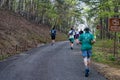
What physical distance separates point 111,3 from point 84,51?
1737 centimetres

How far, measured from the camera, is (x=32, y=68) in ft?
47.3

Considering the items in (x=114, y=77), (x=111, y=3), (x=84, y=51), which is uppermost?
(x=111, y=3)

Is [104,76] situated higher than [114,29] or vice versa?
[114,29]

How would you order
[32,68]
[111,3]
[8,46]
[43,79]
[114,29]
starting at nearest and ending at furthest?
[43,79], [32,68], [114,29], [8,46], [111,3]

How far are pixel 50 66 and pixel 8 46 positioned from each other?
28.4 feet

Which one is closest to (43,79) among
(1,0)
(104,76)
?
(104,76)

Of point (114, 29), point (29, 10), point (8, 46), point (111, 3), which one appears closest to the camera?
point (114, 29)

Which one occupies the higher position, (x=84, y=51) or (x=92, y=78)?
(x=84, y=51)

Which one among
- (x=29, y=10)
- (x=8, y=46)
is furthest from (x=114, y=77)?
(x=29, y=10)

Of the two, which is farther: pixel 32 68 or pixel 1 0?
pixel 1 0

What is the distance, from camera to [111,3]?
29.1 m

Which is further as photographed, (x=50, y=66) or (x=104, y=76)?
(x=50, y=66)

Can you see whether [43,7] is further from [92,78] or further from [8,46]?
[92,78]

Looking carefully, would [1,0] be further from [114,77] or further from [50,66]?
[114,77]
